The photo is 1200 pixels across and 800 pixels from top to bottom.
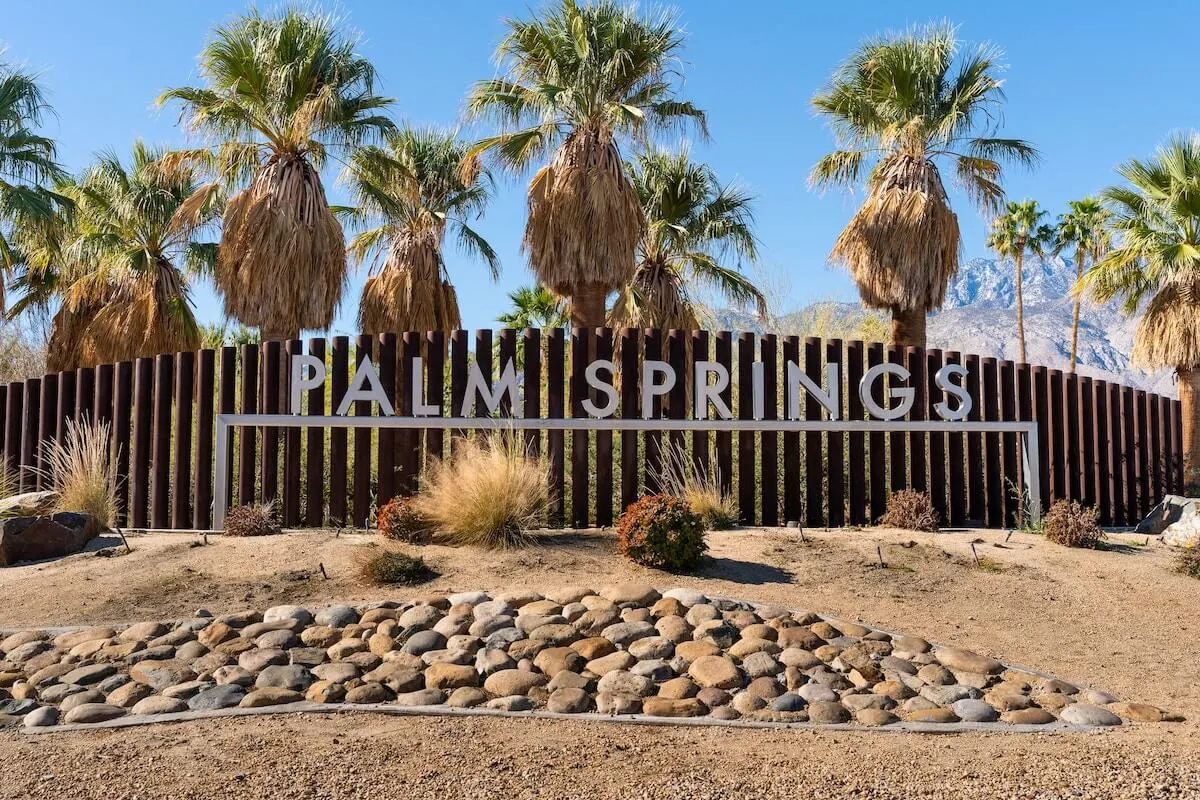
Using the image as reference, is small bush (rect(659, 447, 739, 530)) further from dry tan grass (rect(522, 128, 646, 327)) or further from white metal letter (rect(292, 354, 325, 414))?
dry tan grass (rect(522, 128, 646, 327))

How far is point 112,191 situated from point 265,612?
16611 millimetres

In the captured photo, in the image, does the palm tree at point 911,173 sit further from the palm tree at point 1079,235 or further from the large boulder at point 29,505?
the palm tree at point 1079,235

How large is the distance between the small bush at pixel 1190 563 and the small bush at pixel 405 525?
723 centimetres

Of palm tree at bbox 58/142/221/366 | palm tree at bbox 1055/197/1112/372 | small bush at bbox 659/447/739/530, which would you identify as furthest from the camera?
palm tree at bbox 1055/197/1112/372

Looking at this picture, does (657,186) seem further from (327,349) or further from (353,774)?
(353,774)

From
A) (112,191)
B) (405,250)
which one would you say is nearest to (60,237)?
(112,191)

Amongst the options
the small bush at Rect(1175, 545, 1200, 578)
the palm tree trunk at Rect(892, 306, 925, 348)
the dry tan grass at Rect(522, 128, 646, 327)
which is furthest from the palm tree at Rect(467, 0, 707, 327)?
the small bush at Rect(1175, 545, 1200, 578)

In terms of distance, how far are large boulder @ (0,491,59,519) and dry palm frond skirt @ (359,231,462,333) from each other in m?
9.75

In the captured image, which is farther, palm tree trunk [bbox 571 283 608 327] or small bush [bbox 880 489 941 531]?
palm tree trunk [bbox 571 283 608 327]

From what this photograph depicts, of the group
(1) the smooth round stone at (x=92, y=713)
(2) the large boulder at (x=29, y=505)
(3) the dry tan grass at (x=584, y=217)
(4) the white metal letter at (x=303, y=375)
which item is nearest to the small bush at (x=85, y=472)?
(2) the large boulder at (x=29, y=505)

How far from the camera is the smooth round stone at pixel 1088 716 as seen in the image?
5441mm

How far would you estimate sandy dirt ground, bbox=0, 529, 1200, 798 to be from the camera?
4.40m

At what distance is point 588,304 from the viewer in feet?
49.2

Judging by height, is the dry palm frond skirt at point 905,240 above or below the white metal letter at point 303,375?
above
